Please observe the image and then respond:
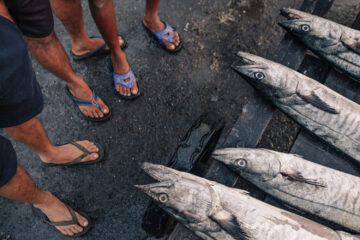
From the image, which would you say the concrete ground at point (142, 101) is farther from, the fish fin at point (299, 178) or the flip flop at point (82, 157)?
the fish fin at point (299, 178)

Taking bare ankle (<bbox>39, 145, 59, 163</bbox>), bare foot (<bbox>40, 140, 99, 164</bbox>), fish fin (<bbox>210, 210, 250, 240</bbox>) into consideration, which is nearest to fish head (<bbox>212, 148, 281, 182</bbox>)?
fish fin (<bbox>210, 210, 250, 240</bbox>)

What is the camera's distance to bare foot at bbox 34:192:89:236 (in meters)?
2.24

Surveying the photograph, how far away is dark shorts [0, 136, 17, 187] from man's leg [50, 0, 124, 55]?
133 cm

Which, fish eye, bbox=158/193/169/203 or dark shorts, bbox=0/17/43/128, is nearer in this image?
dark shorts, bbox=0/17/43/128

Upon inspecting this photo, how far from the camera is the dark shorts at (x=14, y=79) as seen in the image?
1300 millimetres

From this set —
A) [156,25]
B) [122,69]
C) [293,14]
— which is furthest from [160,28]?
[293,14]

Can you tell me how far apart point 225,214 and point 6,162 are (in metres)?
1.43

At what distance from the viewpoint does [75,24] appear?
260 centimetres

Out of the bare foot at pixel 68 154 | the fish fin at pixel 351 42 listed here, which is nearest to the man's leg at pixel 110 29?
the bare foot at pixel 68 154

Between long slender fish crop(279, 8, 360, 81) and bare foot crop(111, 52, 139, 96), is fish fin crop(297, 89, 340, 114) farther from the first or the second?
bare foot crop(111, 52, 139, 96)

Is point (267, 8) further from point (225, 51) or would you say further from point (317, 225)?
point (317, 225)

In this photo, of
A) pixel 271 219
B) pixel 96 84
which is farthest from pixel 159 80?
pixel 271 219

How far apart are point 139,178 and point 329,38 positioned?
2.25 metres

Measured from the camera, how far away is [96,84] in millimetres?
3021
